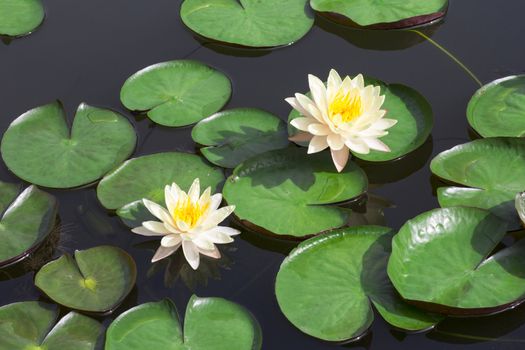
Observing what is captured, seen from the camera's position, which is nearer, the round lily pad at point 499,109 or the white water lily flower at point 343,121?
the white water lily flower at point 343,121

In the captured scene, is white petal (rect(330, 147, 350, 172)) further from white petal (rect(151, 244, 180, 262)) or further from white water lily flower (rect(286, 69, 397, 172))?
white petal (rect(151, 244, 180, 262))

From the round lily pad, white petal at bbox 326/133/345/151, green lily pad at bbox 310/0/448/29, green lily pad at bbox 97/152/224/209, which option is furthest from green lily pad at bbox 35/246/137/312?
green lily pad at bbox 310/0/448/29

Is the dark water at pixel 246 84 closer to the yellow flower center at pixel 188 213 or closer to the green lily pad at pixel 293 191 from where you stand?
the green lily pad at pixel 293 191

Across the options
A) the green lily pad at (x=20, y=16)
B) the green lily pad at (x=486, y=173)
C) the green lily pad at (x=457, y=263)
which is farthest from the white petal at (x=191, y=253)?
the green lily pad at (x=20, y=16)

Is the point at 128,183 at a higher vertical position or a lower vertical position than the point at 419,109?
lower

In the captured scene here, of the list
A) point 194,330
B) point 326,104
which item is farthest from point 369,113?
point 194,330

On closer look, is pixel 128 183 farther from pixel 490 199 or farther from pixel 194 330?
pixel 490 199

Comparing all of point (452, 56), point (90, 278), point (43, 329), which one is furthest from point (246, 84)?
point (43, 329)
